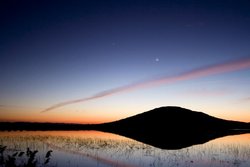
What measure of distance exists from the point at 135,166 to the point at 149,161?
8.75 feet

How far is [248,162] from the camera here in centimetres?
2434

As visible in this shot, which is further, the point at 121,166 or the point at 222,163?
the point at 222,163

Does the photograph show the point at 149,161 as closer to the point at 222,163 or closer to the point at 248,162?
the point at 222,163

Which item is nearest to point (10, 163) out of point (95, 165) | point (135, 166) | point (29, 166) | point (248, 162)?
point (29, 166)

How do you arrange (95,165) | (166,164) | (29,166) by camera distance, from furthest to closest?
(166,164) < (95,165) < (29,166)

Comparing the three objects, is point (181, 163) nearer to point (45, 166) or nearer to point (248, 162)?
point (248, 162)

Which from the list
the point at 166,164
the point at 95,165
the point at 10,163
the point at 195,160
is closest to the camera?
the point at 10,163

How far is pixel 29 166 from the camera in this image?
11.7 meters

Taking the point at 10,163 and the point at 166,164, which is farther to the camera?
the point at 166,164

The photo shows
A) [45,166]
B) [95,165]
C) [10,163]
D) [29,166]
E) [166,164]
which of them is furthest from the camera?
[166,164]

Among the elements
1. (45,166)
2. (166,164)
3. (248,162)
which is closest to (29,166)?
(45,166)

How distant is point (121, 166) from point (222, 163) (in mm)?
8537

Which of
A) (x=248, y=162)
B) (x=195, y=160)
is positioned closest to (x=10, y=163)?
(x=195, y=160)

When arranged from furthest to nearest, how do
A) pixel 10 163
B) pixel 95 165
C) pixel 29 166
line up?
→ pixel 95 165
pixel 29 166
pixel 10 163
